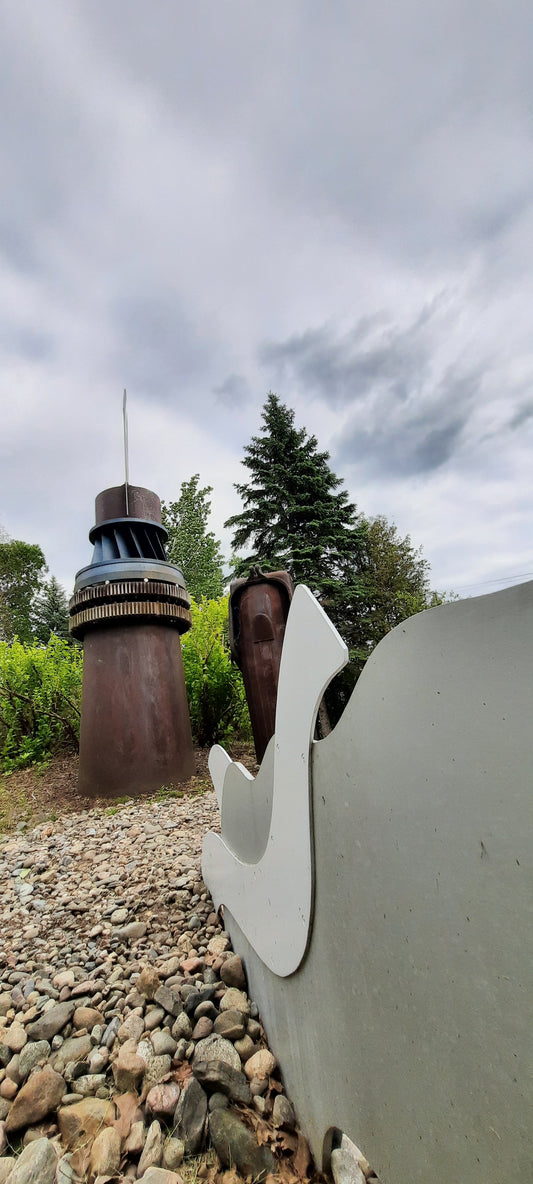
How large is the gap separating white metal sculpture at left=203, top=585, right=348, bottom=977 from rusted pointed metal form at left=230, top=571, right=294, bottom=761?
218 centimetres

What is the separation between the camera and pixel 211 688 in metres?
5.90

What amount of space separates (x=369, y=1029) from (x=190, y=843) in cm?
213

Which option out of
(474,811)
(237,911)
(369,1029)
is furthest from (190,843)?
(474,811)

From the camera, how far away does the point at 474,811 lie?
2.20ft

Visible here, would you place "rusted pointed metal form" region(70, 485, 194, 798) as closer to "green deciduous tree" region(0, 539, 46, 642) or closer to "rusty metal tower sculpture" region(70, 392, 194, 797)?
"rusty metal tower sculpture" region(70, 392, 194, 797)

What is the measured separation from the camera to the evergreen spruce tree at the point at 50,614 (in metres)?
21.4

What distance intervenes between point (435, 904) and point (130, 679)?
3.67 m

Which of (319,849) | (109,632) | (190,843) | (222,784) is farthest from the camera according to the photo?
(109,632)

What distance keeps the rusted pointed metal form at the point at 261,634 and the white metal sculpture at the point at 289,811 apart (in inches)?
85.8

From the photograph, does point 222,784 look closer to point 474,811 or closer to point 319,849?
point 319,849

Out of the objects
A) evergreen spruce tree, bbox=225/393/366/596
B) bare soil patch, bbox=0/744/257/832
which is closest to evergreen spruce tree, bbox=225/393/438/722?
evergreen spruce tree, bbox=225/393/366/596

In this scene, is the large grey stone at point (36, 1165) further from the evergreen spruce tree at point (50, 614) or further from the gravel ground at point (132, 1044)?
the evergreen spruce tree at point (50, 614)

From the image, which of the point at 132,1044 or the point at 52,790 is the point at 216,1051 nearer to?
the point at 132,1044

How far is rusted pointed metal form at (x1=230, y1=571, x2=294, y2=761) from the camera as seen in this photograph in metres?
3.86
